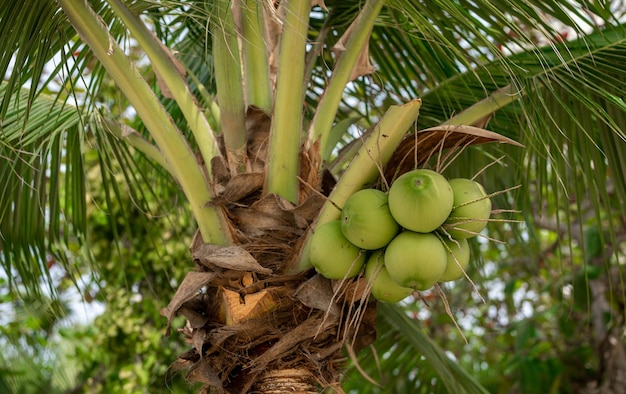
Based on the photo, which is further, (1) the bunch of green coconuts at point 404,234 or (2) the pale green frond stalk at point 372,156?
(2) the pale green frond stalk at point 372,156

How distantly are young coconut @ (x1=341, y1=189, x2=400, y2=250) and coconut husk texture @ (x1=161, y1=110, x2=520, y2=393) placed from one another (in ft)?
0.63

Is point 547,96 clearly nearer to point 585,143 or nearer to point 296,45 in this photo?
point 585,143

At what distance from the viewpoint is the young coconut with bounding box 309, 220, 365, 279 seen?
5.62 ft

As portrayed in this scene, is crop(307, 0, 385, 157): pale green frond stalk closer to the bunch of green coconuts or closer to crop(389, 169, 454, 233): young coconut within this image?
the bunch of green coconuts

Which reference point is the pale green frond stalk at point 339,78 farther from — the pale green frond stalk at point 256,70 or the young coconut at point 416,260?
the young coconut at point 416,260

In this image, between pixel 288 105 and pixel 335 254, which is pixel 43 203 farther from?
pixel 335 254

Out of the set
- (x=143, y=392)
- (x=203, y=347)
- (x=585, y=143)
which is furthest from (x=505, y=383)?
(x=203, y=347)

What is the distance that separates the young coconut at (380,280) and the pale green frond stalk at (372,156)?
0.17 metres

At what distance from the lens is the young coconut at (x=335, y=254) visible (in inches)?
67.4

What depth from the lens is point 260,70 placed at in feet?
7.16

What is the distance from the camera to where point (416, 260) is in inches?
61.7

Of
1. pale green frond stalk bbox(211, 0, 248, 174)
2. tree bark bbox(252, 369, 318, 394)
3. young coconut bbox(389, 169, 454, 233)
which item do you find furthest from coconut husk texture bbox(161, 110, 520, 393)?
young coconut bbox(389, 169, 454, 233)

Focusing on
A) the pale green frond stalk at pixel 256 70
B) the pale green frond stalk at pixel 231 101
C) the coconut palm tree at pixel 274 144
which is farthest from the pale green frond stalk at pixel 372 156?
the pale green frond stalk at pixel 256 70

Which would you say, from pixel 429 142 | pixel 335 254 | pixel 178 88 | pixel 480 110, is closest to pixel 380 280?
pixel 335 254
